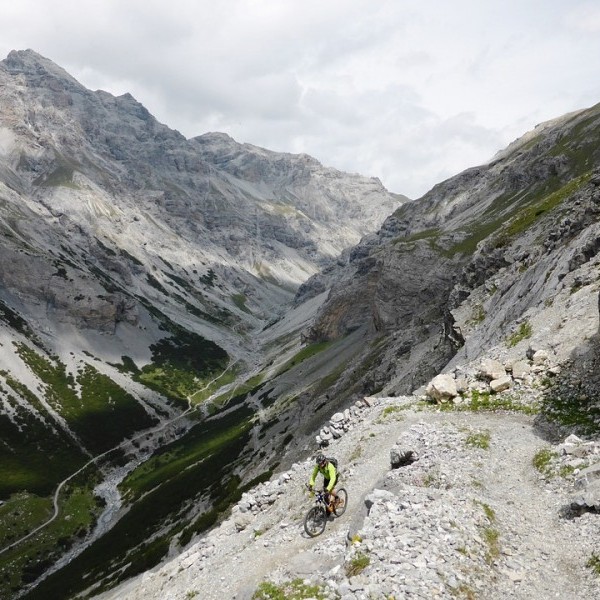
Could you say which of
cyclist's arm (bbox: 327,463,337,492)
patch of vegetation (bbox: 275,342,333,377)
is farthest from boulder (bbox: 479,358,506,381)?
patch of vegetation (bbox: 275,342,333,377)

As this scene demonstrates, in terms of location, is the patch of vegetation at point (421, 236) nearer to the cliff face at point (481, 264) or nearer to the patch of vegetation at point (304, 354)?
the cliff face at point (481, 264)

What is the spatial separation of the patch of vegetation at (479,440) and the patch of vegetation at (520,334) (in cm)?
1070

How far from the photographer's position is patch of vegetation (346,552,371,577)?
13.7 m

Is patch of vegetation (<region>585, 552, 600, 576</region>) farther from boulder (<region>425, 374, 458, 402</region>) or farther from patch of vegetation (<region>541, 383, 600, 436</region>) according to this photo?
boulder (<region>425, 374, 458, 402</region>)

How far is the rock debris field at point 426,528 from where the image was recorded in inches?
519

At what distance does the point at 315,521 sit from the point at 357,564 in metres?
6.03

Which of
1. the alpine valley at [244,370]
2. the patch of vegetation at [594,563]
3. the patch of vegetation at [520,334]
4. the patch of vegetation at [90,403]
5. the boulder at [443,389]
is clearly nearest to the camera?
the patch of vegetation at [594,563]

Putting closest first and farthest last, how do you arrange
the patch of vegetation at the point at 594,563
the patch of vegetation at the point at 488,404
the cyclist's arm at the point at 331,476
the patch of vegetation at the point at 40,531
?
the patch of vegetation at the point at 594,563
the cyclist's arm at the point at 331,476
the patch of vegetation at the point at 488,404
the patch of vegetation at the point at 40,531

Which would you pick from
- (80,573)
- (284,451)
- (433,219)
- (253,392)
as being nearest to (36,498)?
(80,573)

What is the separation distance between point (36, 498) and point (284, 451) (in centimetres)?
5451

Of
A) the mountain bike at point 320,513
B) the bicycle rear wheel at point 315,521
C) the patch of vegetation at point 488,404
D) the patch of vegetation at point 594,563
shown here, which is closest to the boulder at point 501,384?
the patch of vegetation at point 488,404

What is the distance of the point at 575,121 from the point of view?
6142 inches

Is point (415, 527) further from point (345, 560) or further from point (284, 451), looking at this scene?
point (284, 451)

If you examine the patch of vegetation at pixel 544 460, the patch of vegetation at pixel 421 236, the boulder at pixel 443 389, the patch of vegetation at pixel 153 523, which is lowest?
the patch of vegetation at pixel 153 523
